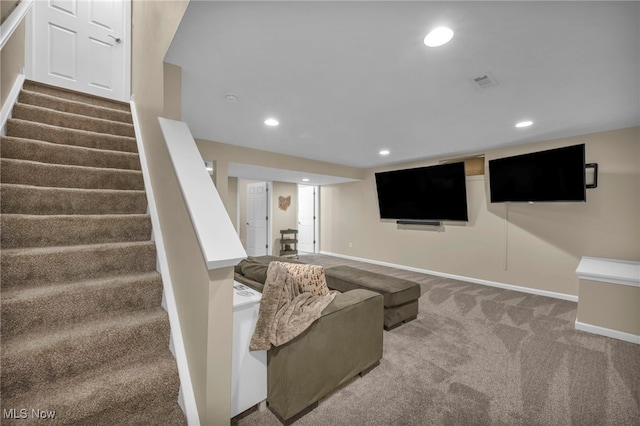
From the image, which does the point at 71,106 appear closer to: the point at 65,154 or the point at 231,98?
the point at 65,154

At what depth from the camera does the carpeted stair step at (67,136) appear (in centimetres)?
199

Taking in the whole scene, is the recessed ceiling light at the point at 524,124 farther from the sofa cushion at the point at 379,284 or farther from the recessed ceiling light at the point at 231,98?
the recessed ceiling light at the point at 231,98

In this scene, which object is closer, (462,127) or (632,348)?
(632,348)

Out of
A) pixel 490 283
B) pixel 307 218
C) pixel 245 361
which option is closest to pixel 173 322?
pixel 245 361

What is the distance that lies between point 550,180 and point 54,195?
5.27 metres

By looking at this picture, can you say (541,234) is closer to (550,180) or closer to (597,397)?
(550,180)

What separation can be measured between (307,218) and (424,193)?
12.9 ft

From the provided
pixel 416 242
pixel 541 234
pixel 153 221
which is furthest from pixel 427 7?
pixel 416 242

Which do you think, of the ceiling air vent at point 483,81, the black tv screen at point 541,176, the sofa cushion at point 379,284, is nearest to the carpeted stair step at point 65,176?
the sofa cushion at point 379,284

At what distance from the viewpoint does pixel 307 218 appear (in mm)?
8070

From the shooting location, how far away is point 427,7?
137 cm

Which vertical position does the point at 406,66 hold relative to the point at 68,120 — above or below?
above

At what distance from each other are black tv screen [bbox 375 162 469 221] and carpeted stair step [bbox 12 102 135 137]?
14.9 feet

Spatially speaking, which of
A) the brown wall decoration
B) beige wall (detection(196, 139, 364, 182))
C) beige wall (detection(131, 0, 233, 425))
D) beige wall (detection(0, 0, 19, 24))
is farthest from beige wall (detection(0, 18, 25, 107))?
the brown wall decoration
